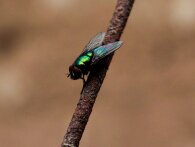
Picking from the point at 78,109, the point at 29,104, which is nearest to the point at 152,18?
the point at 29,104

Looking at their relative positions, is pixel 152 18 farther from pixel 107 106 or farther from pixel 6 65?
pixel 6 65

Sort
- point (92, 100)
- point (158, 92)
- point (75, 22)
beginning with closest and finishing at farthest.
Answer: point (92, 100) → point (158, 92) → point (75, 22)

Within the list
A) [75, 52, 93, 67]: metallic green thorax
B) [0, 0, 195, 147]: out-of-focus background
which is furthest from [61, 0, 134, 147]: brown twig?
[0, 0, 195, 147]: out-of-focus background

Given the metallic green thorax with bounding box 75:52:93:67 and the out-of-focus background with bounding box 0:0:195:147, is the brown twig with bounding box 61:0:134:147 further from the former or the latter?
the out-of-focus background with bounding box 0:0:195:147

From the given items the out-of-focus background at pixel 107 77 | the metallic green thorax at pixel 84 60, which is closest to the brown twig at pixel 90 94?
the metallic green thorax at pixel 84 60

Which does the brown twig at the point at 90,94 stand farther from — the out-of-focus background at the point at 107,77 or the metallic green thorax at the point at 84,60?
the out-of-focus background at the point at 107,77

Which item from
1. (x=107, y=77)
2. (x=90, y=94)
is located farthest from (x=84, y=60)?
(x=107, y=77)
